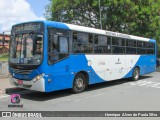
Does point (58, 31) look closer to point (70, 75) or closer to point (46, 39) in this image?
point (46, 39)

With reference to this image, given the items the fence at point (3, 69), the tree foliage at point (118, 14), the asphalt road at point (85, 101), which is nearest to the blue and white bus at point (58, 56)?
the asphalt road at point (85, 101)

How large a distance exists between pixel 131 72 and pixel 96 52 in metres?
4.70

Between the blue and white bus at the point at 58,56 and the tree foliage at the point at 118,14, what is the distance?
12.9 m

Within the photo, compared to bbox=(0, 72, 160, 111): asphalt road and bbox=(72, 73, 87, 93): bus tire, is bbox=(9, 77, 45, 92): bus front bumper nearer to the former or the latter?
bbox=(0, 72, 160, 111): asphalt road

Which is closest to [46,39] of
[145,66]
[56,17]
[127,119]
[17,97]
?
[17,97]

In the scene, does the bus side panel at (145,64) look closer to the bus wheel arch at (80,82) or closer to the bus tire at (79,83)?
the bus wheel arch at (80,82)

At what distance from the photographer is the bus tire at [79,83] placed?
40.4 ft

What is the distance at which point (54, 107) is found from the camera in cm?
952

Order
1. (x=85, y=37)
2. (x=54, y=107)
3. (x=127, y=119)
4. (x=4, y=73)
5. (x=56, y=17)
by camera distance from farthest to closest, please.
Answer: (x=56, y=17) < (x=4, y=73) < (x=85, y=37) < (x=54, y=107) < (x=127, y=119)

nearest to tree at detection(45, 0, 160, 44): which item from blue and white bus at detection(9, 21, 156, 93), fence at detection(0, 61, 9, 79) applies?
blue and white bus at detection(9, 21, 156, 93)

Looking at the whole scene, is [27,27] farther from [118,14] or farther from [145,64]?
[118,14]

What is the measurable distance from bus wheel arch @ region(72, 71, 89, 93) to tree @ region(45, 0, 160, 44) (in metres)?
15.2

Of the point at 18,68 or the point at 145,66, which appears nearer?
the point at 18,68

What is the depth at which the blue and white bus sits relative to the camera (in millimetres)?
10672
